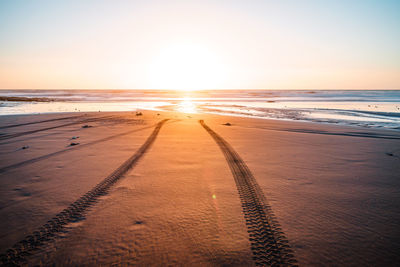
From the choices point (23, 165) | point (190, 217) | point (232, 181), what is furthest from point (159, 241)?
point (23, 165)

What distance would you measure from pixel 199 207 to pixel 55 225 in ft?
7.45

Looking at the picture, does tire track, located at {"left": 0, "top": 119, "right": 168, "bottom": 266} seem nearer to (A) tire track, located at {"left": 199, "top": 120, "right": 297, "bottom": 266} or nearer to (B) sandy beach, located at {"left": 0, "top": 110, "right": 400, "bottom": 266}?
(B) sandy beach, located at {"left": 0, "top": 110, "right": 400, "bottom": 266}

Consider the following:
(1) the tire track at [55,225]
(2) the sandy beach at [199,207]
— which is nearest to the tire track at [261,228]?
(2) the sandy beach at [199,207]

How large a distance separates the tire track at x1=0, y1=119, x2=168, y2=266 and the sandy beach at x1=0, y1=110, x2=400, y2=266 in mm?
16

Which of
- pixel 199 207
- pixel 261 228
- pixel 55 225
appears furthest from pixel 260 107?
pixel 55 225

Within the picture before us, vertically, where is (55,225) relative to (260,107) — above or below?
below

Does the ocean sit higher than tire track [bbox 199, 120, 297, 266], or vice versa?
the ocean

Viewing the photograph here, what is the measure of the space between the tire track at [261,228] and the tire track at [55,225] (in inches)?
109

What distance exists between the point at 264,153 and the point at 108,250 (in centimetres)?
533

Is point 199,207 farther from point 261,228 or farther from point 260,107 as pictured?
point 260,107

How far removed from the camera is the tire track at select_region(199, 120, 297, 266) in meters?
2.36

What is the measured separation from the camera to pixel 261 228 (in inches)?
112

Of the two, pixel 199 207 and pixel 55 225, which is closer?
pixel 55 225

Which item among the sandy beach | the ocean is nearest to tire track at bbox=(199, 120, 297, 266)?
the sandy beach
